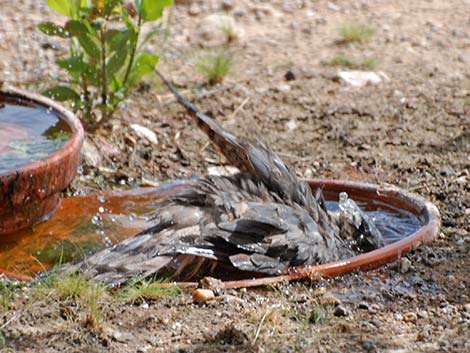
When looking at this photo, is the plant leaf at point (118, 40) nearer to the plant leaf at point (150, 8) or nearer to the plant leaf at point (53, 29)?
the plant leaf at point (150, 8)

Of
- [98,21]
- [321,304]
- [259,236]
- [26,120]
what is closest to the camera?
[321,304]

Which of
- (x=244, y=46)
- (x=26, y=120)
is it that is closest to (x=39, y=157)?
(x=26, y=120)

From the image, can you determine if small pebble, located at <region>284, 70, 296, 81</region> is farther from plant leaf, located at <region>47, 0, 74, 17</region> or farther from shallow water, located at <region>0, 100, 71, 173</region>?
shallow water, located at <region>0, 100, 71, 173</region>

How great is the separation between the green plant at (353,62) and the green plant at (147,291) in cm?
450

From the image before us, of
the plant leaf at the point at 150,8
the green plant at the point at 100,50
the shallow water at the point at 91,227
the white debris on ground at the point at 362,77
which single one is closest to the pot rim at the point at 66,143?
the shallow water at the point at 91,227

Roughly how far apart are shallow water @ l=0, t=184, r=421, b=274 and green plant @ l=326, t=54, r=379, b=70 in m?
2.99

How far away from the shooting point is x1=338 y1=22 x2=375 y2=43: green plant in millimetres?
8797

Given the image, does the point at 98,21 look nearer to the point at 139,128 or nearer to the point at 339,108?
the point at 139,128

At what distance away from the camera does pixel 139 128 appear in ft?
22.0

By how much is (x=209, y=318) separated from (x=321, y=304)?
46 cm

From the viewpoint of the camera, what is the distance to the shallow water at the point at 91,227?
15.1 feet

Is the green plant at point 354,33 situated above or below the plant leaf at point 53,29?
below

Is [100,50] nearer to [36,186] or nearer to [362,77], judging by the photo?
[36,186]

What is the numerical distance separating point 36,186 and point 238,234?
1027 mm
